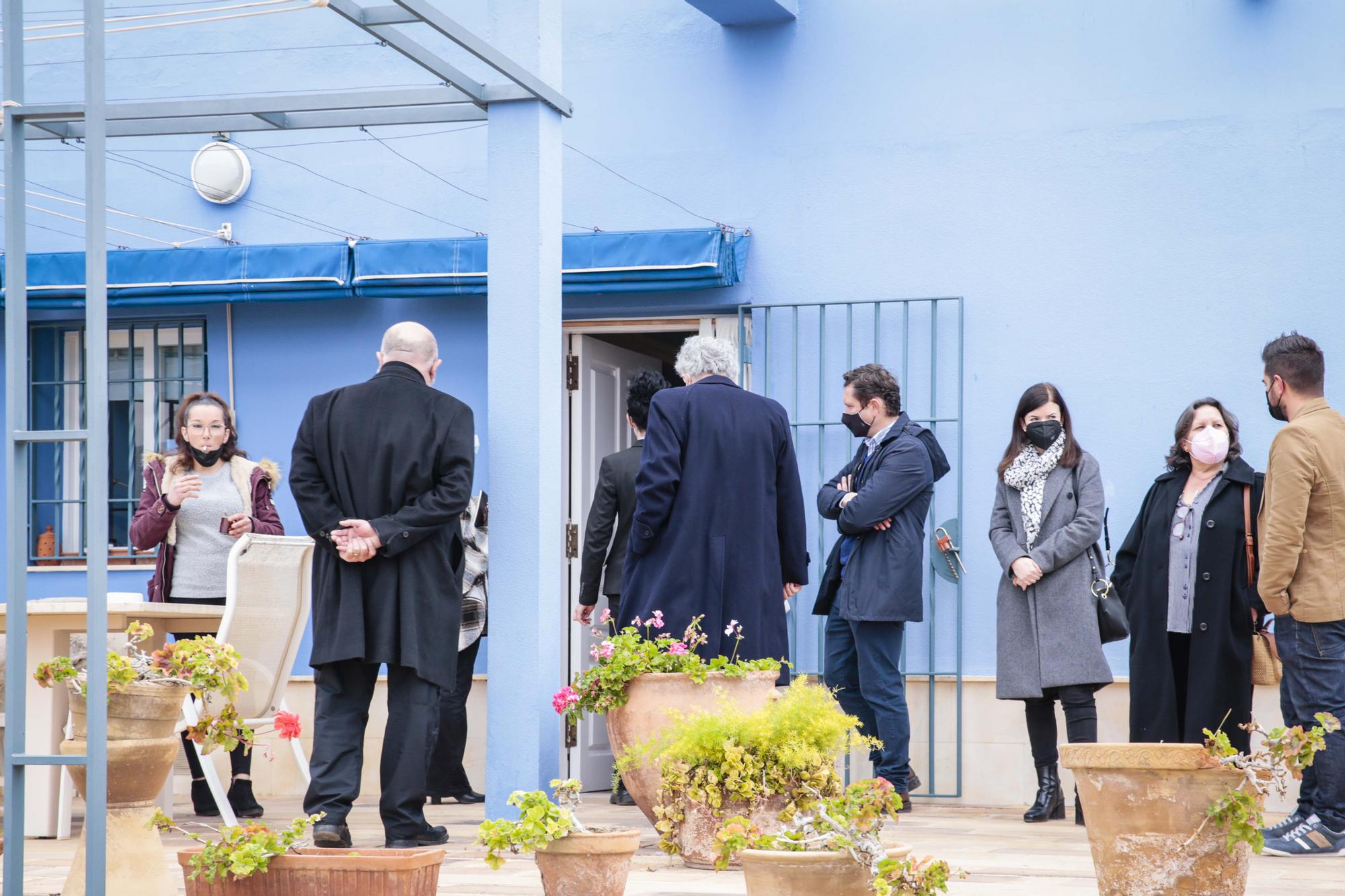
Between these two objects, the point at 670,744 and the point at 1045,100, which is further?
the point at 1045,100

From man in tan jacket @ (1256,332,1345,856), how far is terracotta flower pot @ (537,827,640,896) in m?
2.52

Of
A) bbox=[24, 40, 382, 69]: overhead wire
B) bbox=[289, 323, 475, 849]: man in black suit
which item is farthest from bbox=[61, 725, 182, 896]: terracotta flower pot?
bbox=[24, 40, 382, 69]: overhead wire

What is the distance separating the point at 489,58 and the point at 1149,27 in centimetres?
333

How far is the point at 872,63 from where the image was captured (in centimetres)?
727

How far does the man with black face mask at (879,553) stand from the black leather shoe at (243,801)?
233 cm

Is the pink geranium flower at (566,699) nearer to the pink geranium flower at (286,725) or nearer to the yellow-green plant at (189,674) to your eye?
the pink geranium flower at (286,725)

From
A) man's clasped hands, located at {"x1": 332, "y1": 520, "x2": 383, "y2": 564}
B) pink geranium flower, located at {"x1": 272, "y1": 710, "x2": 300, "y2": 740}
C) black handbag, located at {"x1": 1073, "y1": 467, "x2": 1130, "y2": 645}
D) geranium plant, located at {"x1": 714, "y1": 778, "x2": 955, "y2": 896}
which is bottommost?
geranium plant, located at {"x1": 714, "y1": 778, "x2": 955, "y2": 896}

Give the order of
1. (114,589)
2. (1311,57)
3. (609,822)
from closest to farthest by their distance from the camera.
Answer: (609,822) → (1311,57) → (114,589)

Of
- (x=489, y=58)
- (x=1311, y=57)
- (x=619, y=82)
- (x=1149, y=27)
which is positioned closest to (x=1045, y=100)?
(x=1149, y=27)

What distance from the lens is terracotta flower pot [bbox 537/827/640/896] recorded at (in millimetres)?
3535

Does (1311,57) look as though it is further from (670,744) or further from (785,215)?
(670,744)

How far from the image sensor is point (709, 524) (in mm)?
5406

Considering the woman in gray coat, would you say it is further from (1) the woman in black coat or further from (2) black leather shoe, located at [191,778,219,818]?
(2) black leather shoe, located at [191,778,219,818]

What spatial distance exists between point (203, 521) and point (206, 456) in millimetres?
255
